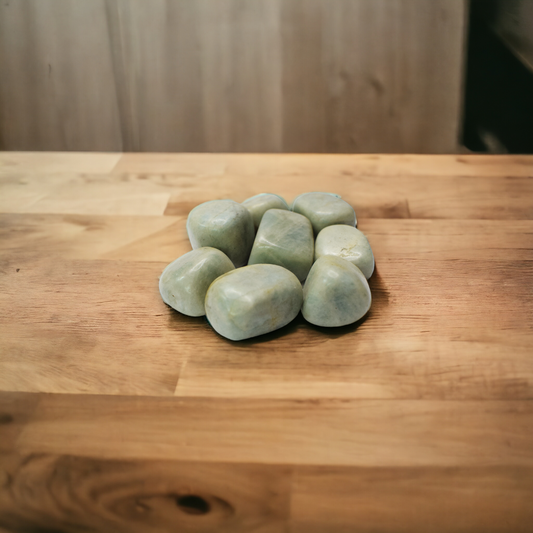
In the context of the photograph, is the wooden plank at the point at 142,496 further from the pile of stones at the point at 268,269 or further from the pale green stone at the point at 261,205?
the pale green stone at the point at 261,205

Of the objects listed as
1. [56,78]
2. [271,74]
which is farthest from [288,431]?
[56,78]

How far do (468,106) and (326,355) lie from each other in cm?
76

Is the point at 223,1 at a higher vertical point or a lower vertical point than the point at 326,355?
higher

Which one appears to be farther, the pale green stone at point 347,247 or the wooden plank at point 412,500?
the pale green stone at point 347,247

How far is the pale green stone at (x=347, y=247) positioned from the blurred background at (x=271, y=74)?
571mm

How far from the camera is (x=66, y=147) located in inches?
43.2

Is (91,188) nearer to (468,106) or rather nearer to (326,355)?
(326,355)

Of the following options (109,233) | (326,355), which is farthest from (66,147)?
(326,355)

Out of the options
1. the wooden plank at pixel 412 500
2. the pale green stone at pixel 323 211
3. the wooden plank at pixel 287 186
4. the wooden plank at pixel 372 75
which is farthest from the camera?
the wooden plank at pixel 372 75

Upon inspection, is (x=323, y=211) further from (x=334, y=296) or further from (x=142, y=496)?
(x=142, y=496)

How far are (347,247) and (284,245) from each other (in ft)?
0.20

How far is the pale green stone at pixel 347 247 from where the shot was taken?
0.49 meters

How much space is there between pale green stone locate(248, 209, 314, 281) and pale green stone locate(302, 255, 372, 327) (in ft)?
0.11

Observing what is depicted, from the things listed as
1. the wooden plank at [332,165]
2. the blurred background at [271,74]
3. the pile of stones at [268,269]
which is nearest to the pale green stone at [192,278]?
the pile of stones at [268,269]
